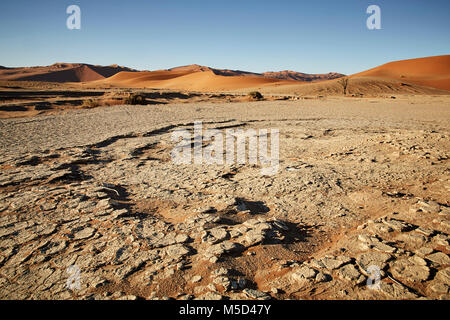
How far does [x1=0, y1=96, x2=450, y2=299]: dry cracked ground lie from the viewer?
5.40 feet

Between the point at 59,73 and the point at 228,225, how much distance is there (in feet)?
260

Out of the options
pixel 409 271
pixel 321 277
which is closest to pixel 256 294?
pixel 321 277

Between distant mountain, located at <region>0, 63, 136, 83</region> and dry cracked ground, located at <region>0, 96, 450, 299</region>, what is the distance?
66.2m

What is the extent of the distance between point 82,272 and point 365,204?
102 inches

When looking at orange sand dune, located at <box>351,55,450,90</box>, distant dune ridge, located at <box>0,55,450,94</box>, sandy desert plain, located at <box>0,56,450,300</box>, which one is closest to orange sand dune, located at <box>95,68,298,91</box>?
distant dune ridge, located at <box>0,55,450,94</box>

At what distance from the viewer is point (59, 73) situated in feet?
216

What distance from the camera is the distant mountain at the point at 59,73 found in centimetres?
5798

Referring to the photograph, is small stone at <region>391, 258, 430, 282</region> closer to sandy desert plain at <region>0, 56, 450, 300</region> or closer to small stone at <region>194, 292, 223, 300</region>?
sandy desert plain at <region>0, 56, 450, 300</region>

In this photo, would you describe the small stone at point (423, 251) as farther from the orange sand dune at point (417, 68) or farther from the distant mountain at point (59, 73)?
the distant mountain at point (59, 73)

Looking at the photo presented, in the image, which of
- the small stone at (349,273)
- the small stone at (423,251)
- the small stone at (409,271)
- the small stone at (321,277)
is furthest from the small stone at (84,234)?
the small stone at (423,251)

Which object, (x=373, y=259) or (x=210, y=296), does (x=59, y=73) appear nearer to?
(x=210, y=296)

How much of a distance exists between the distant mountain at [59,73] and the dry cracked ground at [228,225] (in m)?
66.2

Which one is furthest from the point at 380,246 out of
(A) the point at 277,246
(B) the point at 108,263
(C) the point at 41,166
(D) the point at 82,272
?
(C) the point at 41,166
